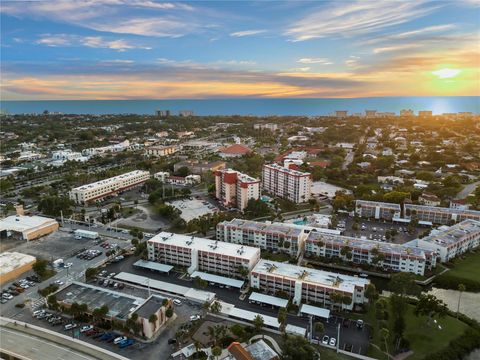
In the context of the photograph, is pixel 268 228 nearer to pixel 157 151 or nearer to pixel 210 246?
pixel 210 246

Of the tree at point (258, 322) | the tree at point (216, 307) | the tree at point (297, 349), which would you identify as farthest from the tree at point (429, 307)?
the tree at point (216, 307)

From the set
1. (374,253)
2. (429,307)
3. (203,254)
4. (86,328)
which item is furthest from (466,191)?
(86,328)

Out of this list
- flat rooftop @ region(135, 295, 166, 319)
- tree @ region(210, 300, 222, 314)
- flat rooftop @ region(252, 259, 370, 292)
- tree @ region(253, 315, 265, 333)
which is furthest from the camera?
flat rooftop @ region(252, 259, 370, 292)

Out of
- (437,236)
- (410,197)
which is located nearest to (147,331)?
(437,236)

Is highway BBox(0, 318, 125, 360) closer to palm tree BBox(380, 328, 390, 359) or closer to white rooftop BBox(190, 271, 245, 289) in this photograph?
white rooftop BBox(190, 271, 245, 289)

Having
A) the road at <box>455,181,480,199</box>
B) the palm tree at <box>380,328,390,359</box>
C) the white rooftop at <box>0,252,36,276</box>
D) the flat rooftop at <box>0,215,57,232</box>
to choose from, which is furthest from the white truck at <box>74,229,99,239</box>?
the road at <box>455,181,480,199</box>

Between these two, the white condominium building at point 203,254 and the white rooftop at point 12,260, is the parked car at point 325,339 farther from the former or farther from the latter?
the white rooftop at point 12,260

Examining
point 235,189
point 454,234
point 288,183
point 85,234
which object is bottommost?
point 85,234
